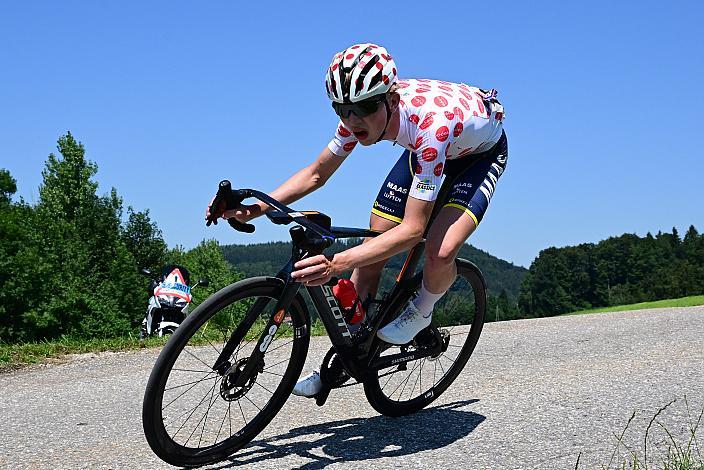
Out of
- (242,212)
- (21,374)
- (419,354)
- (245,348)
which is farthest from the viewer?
(21,374)

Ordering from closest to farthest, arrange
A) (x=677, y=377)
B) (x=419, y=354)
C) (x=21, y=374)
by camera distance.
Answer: (x=419, y=354)
(x=677, y=377)
(x=21, y=374)

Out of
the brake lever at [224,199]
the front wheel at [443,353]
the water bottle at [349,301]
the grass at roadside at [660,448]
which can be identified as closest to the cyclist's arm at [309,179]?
the brake lever at [224,199]

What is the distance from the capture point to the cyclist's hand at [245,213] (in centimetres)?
484

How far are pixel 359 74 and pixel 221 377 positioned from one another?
1.75 meters

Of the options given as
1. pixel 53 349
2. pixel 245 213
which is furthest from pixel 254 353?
pixel 53 349

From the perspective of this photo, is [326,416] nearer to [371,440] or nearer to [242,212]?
[371,440]

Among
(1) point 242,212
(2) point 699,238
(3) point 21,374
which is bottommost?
(3) point 21,374

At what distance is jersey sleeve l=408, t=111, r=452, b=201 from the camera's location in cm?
456

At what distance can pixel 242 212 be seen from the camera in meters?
4.87

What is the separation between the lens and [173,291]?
16.4 m

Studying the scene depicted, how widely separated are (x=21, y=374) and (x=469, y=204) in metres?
4.60

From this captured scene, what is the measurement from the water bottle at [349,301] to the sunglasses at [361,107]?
0.96 m

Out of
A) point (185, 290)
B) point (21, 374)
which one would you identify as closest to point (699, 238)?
point (185, 290)

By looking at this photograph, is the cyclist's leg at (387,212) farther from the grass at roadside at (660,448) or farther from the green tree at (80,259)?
the green tree at (80,259)
